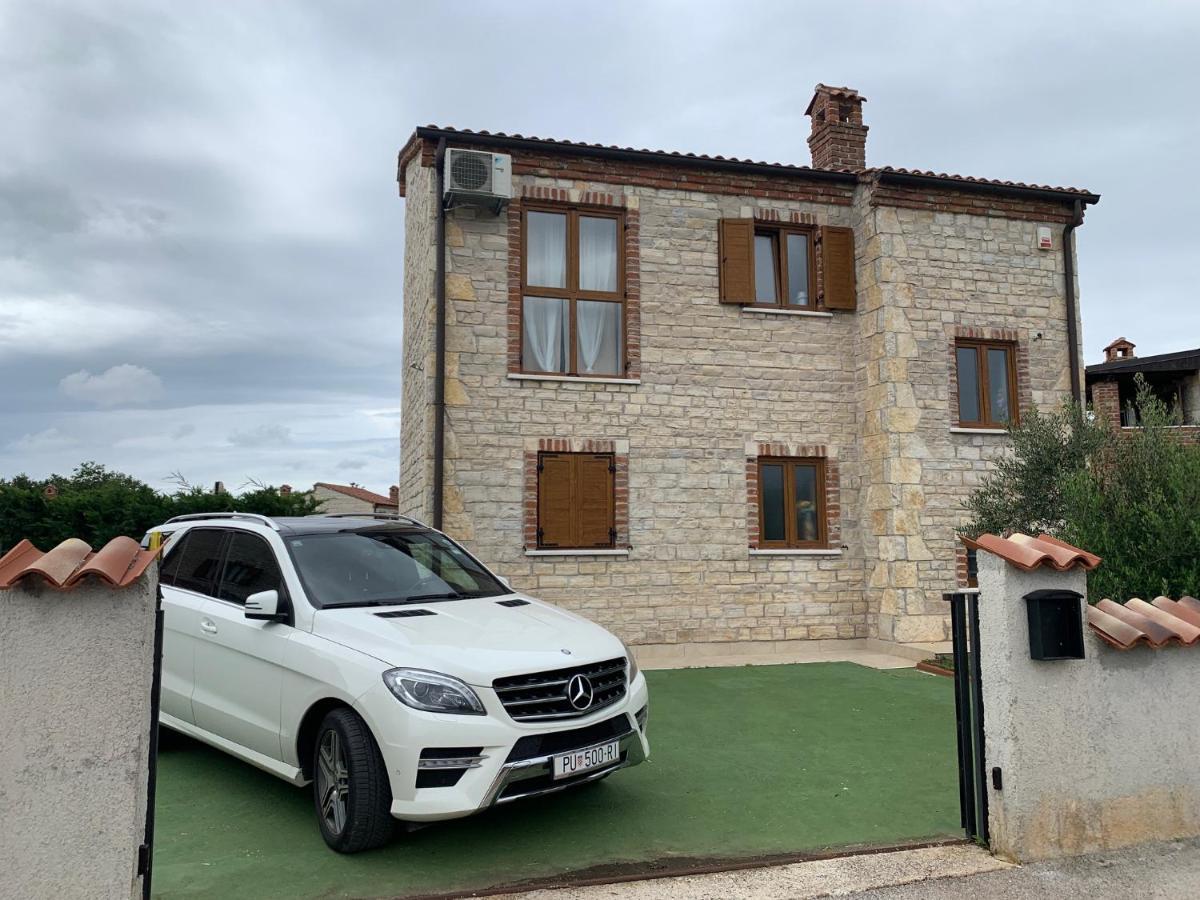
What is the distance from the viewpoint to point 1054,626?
443 cm

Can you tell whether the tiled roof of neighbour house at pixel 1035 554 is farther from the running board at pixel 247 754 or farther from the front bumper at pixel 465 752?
the running board at pixel 247 754

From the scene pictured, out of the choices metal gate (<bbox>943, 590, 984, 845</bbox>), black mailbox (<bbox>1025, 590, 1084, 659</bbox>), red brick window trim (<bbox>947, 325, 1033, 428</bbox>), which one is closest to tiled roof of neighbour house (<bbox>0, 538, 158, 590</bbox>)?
metal gate (<bbox>943, 590, 984, 845</bbox>)

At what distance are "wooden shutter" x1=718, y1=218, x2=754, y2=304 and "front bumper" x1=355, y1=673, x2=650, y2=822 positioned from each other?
353 inches

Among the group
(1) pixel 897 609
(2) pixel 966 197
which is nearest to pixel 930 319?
(2) pixel 966 197

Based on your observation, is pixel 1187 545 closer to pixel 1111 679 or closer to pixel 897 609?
pixel 1111 679

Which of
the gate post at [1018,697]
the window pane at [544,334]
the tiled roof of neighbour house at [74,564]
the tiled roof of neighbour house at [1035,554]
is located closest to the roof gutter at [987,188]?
the window pane at [544,334]

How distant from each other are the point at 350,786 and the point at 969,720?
3160 mm

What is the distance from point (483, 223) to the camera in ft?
38.3

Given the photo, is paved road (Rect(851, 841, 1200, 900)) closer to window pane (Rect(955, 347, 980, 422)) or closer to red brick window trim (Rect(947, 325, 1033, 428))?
red brick window trim (Rect(947, 325, 1033, 428))

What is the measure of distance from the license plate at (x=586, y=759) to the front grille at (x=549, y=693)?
181 millimetres

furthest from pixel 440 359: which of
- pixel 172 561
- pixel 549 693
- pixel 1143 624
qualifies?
pixel 1143 624

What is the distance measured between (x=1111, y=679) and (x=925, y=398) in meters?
8.18

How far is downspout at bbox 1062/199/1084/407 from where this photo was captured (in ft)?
43.3

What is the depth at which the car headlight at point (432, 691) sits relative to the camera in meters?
4.16
